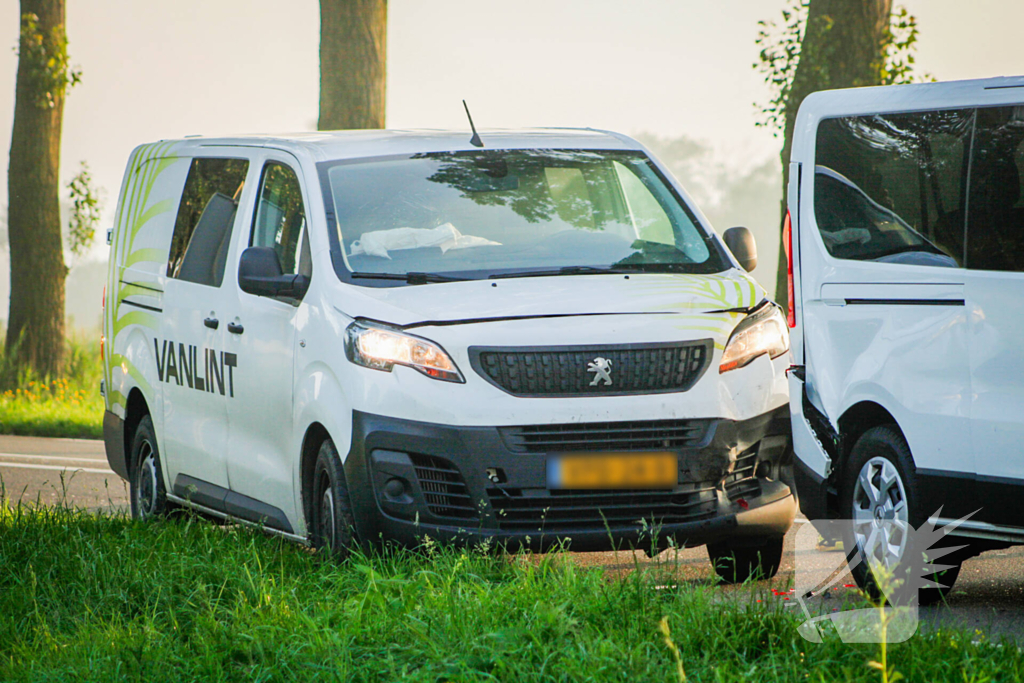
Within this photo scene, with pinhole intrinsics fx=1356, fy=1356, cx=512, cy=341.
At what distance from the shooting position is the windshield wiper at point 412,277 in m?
6.04

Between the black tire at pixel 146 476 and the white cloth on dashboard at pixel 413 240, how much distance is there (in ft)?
8.02

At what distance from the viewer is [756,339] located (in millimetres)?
5977

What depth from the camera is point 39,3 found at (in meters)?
18.1

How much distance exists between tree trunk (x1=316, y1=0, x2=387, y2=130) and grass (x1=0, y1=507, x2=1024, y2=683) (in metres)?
9.05

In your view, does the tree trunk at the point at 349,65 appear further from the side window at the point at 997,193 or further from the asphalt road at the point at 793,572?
the side window at the point at 997,193

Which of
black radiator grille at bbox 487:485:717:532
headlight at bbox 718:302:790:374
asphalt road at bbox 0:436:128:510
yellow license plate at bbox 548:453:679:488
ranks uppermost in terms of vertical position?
headlight at bbox 718:302:790:374

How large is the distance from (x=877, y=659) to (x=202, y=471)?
430 centimetres

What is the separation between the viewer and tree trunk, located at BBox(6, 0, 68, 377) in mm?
18359

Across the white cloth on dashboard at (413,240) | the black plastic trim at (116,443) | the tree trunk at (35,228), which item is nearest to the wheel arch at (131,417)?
the black plastic trim at (116,443)

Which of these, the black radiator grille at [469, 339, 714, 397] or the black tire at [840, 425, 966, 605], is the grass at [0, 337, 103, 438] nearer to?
the black radiator grille at [469, 339, 714, 397]

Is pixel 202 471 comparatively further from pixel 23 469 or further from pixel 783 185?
pixel 783 185

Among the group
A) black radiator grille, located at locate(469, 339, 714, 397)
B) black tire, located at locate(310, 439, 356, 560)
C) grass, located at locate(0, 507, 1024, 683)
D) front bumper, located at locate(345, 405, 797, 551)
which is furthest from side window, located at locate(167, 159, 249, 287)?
black radiator grille, located at locate(469, 339, 714, 397)

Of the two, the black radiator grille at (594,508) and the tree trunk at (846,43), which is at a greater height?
the tree trunk at (846,43)

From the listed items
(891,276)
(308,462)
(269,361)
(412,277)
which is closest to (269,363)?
(269,361)
